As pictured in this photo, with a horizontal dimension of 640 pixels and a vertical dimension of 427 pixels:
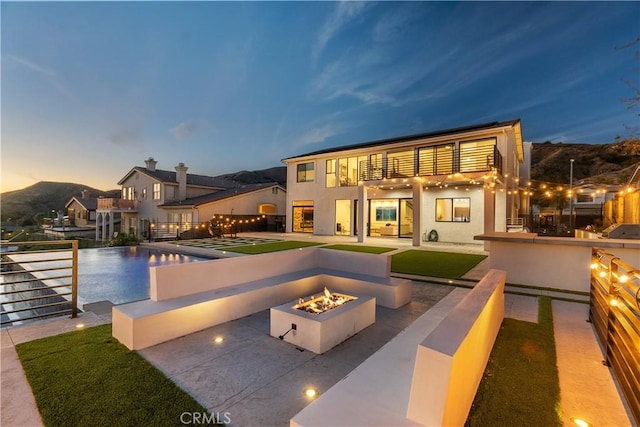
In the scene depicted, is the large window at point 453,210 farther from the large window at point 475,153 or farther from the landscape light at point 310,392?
the landscape light at point 310,392

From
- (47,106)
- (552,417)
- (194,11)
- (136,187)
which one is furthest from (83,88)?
(552,417)

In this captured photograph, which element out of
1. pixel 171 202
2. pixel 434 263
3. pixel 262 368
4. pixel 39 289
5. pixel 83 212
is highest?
pixel 171 202

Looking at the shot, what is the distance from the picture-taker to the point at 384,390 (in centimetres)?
229

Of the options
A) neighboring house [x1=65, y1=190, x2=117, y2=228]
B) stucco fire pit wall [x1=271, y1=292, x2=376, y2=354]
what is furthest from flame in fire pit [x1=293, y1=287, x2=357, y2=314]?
neighboring house [x1=65, y1=190, x2=117, y2=228]

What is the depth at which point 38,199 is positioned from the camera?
46.8 m

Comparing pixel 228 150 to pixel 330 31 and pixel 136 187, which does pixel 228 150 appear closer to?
pixel 136 187

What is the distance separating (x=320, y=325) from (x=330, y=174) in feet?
53.0

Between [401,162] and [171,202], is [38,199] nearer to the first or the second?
[171,202]

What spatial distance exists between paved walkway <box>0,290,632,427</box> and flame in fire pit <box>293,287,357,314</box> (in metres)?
0.57

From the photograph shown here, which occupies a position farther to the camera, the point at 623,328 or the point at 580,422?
the point at 623,328

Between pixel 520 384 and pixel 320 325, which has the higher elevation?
pixel 320 325

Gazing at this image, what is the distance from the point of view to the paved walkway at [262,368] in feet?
7.99

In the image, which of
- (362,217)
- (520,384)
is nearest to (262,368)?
(520,384)

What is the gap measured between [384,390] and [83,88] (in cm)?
2062
